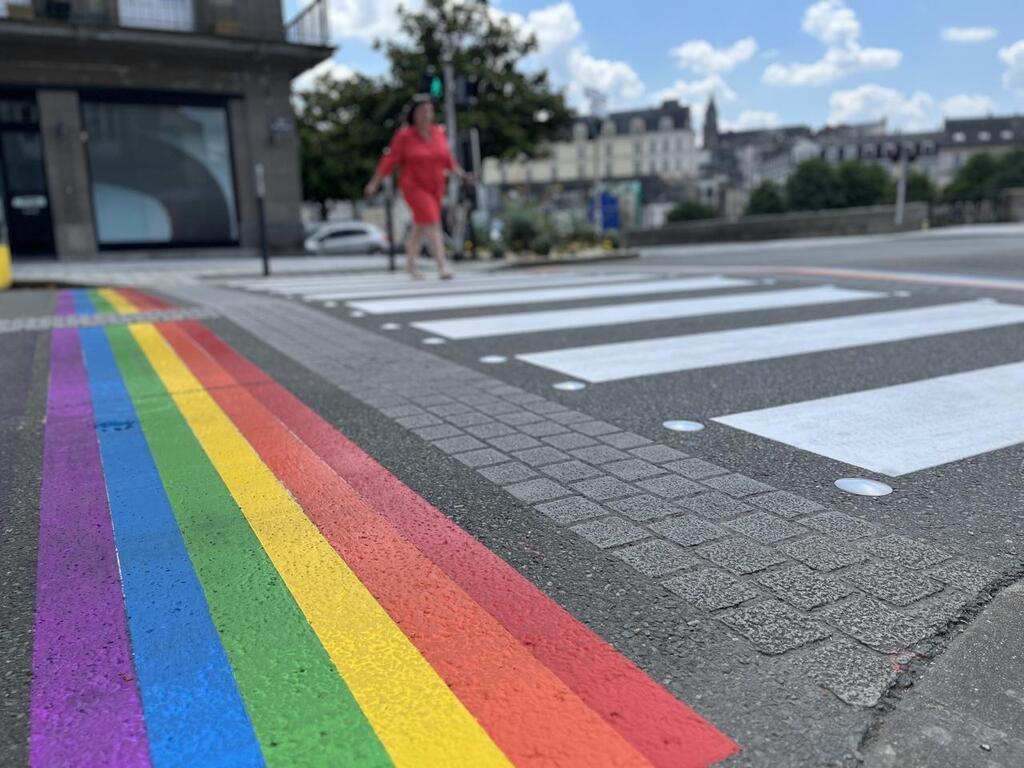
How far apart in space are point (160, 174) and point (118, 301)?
1177 cm

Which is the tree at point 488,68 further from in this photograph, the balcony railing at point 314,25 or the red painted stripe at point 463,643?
the red painted stripe at point 463,643

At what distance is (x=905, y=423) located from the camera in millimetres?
3547

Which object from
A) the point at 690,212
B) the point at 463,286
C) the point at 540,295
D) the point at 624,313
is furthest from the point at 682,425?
the point at 690,212

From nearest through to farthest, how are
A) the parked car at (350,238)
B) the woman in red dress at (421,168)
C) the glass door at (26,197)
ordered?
1. the woman in red dress at (421,168)
2. the glass door at (26,197)
3. the parked car at (350,238)

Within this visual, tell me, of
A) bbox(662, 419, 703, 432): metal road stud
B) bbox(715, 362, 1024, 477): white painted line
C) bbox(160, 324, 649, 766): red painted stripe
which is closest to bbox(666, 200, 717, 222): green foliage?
bbox(715, 362, 1024, 477): white painted line

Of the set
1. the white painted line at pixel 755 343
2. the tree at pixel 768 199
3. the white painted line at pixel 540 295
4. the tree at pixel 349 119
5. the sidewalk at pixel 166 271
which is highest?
the tree at pixel 349 119

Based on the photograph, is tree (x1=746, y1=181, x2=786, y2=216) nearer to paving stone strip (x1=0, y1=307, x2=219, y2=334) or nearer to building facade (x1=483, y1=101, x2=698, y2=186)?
building facade (x1=483, y1=101, x2=698, y2=186)

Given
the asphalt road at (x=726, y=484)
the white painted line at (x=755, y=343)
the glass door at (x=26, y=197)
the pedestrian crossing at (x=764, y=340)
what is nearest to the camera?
the asphalt road at (x=726, y=484)

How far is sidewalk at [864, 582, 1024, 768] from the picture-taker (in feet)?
4.96

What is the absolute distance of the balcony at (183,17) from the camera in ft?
53.6

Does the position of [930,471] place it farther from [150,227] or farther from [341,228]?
[341,228]

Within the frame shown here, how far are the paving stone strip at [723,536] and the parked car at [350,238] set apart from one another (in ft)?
67.1

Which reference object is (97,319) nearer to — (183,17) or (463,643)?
(463,643)

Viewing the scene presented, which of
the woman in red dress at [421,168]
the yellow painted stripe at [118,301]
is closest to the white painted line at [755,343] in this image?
the yellow painted stripe at [118,301]
